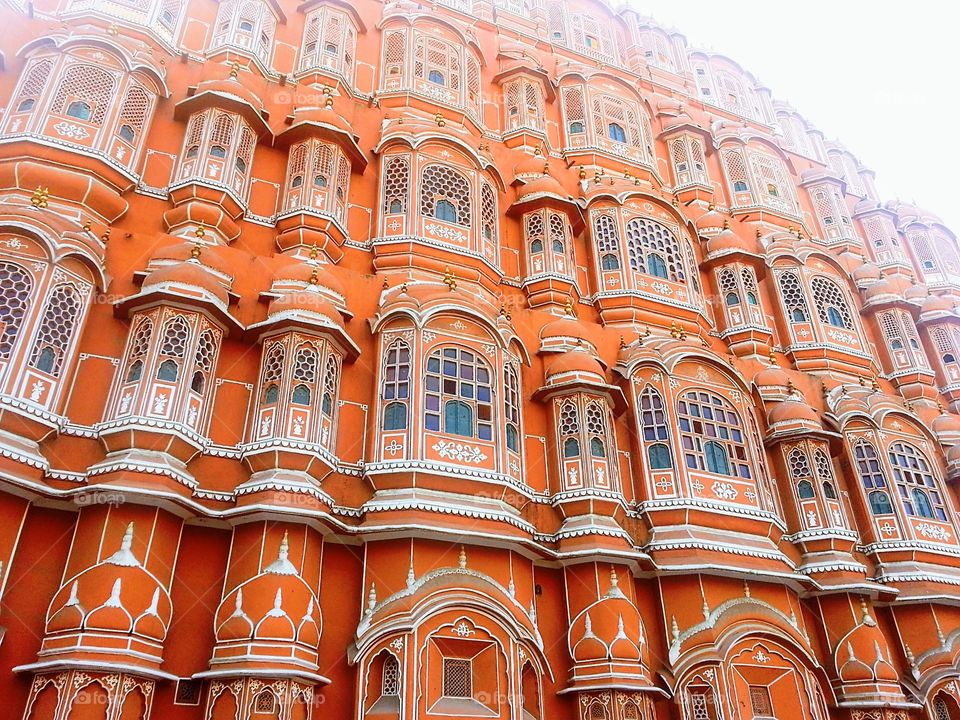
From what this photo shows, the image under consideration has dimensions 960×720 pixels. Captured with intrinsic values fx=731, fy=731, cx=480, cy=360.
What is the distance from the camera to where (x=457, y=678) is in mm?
11031

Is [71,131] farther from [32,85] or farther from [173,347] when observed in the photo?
[173,347]

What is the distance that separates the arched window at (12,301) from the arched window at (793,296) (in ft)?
58.7

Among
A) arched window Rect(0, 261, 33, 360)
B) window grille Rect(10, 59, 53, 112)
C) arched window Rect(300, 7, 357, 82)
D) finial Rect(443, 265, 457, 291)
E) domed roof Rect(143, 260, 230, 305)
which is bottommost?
arched window Rect(0, 261, 33, 360)

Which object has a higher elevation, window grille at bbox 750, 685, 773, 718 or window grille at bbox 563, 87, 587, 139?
window grille at bbox 563, 87, 587, 139

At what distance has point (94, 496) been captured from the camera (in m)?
9.84

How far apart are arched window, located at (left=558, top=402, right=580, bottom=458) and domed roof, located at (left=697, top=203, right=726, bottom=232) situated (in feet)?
31.1

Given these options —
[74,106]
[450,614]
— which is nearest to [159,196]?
[74,106]

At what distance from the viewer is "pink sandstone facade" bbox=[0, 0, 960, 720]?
1006 cm

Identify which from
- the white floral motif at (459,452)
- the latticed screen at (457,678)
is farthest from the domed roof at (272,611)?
the white floral motif at (459,452)

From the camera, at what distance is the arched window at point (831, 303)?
2064cm

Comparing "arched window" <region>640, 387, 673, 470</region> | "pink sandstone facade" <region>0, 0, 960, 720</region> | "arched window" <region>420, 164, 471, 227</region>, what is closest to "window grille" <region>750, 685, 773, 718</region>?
"pink sandstone facade" <region>0, 0, 960, 720</region>

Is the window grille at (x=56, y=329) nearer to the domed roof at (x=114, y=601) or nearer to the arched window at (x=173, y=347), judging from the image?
the arched window at (x=173, y=347)

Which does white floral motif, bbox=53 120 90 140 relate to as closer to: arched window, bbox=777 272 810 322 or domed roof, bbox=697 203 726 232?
domed roof, bbox=697 203 726 232

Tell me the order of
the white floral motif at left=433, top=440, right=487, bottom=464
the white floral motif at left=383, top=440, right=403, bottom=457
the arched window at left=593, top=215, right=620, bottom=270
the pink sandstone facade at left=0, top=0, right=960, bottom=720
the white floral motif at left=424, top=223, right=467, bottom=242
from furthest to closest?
the arched window at left=593, top=215, right=620, bottom=270 < the white floral motif at left=424, top=223, right=467, bottom=242 < the white floral motif at left=433, top=440, right=487, bottom=464 < the white floral motif at left=383, top=440, right=403, bottom=457 < the pink sandstone facade at left=0, top=0, right=960, bottom=720
